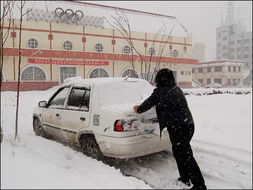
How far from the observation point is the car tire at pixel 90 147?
17.1ft

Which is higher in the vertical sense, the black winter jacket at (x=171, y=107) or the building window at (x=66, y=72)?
the building window at (x=66, y=72)

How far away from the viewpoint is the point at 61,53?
91.7 ft

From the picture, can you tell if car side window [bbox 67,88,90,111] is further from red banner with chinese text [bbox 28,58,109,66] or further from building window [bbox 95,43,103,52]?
building window [bbox 95,43,103,52]

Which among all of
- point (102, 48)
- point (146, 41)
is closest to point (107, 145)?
point (102, 48)

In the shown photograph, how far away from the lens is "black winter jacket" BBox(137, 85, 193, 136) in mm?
4500

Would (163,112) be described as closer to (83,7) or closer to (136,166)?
(136,166)

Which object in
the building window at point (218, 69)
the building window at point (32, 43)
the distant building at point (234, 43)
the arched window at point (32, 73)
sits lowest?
the arched window at point (32, 73)

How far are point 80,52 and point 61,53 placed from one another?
203 cm

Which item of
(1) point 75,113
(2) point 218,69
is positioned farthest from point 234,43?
(1) point 75,113

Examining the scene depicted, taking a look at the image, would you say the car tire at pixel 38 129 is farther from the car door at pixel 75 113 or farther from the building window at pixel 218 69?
the building window at pixel 218 69

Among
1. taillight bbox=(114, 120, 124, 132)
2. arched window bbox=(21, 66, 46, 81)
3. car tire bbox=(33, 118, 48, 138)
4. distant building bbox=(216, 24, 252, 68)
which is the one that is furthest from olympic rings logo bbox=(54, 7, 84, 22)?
distant building bbox=(216, 24, 252, 68)

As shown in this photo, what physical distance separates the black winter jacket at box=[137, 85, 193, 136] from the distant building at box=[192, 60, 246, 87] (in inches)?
2081

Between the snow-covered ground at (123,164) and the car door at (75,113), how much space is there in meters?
0.33

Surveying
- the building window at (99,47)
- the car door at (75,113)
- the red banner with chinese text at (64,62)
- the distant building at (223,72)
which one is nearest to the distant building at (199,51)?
the distant building at (223,72)
